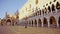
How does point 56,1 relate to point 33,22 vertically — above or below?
above

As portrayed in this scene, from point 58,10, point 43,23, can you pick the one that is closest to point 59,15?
point 58,10

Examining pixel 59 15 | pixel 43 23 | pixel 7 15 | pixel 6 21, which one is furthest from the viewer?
pixel 7 15

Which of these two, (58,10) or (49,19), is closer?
(58,10)

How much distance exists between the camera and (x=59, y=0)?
70.5 feet

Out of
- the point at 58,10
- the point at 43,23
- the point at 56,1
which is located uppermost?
the point at 56,1

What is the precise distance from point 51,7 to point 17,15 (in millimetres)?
36363

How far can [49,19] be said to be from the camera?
22.8 m

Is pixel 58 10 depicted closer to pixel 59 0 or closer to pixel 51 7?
pixel 59 0

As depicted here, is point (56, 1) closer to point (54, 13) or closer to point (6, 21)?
point (54, 13)

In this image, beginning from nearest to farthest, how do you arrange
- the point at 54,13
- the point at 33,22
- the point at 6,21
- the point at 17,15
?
the point at 54,13 → the point at 33,22 → the point at 6,21 → the point at 17,15

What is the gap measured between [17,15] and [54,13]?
38.8 m

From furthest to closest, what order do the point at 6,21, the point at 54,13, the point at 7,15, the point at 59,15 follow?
1. the point at 7,15
2. the point at 6,21
3. the point at 54,13
4. the point at 59,15

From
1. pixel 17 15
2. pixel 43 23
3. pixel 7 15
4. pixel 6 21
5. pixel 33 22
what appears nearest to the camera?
pixel 43 23

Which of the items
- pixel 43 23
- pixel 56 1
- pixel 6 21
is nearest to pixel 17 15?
pixel 6 21
